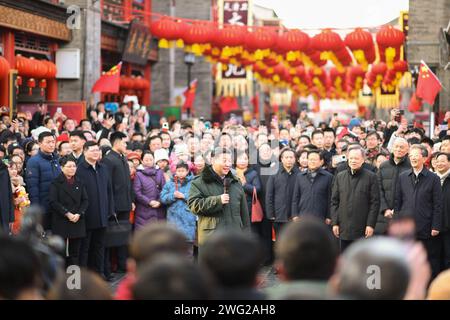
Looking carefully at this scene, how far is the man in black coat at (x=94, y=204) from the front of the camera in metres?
11.9

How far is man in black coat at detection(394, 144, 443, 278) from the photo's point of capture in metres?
10.6

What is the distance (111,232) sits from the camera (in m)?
12.9

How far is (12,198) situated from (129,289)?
6990mm

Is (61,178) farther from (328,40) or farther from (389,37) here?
(389,37)

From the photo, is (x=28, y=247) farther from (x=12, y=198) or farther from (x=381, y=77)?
(x=381, y=77)

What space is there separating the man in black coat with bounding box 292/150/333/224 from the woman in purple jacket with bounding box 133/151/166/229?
2.10 m

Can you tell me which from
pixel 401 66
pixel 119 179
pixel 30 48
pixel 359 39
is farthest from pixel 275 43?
pixel 119 179

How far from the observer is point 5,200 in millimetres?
10453

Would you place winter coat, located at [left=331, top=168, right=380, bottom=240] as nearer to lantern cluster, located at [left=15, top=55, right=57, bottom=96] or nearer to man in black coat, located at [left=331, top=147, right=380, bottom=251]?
man in black coat, located at [left=331, top=147, right=380, bottom=251]

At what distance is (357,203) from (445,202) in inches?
41.5

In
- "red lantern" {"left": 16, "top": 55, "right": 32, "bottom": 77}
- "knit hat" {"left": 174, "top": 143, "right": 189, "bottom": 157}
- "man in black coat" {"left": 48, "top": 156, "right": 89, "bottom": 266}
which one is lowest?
"man in black coat" {"left": 48, "top": 156, "right": 89, "bottom": 266}

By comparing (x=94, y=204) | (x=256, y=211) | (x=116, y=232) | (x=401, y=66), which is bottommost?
(x=116, y=232)

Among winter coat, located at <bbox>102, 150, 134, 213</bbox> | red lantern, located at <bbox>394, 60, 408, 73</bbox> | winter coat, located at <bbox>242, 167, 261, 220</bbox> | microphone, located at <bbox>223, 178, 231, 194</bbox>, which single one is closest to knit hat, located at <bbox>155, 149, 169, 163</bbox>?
winter coat, located at <bbox>102, 150, 134, 213</bbox>
